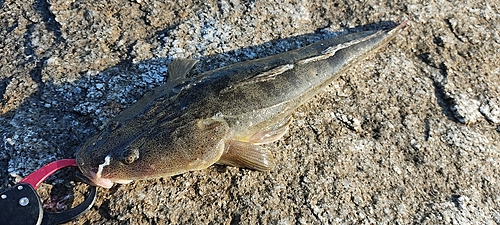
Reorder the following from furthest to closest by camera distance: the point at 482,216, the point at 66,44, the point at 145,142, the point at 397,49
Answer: the point at 397,49
the point at 66,44
the point at 482,216
the point at 145,142

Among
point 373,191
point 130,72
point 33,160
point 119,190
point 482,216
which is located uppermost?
point 130,72

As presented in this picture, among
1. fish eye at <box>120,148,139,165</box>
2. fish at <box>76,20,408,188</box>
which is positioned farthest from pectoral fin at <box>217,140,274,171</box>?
fish eye at <box>120,148,139,165</box>

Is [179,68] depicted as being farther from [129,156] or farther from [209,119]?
[129,156]

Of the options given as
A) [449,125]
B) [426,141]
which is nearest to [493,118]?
[449,125]

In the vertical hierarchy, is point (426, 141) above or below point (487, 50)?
below

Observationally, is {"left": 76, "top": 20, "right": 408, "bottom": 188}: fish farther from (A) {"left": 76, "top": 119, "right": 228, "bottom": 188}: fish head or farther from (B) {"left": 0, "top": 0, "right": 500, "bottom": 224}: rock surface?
(B) {"left": 0, "top": 0, "right": 500, "bottom": 224}: rock surface

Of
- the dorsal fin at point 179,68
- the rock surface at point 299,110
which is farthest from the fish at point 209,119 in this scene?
the rock surface at point 299,110

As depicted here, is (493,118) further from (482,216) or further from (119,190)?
(119,190)
